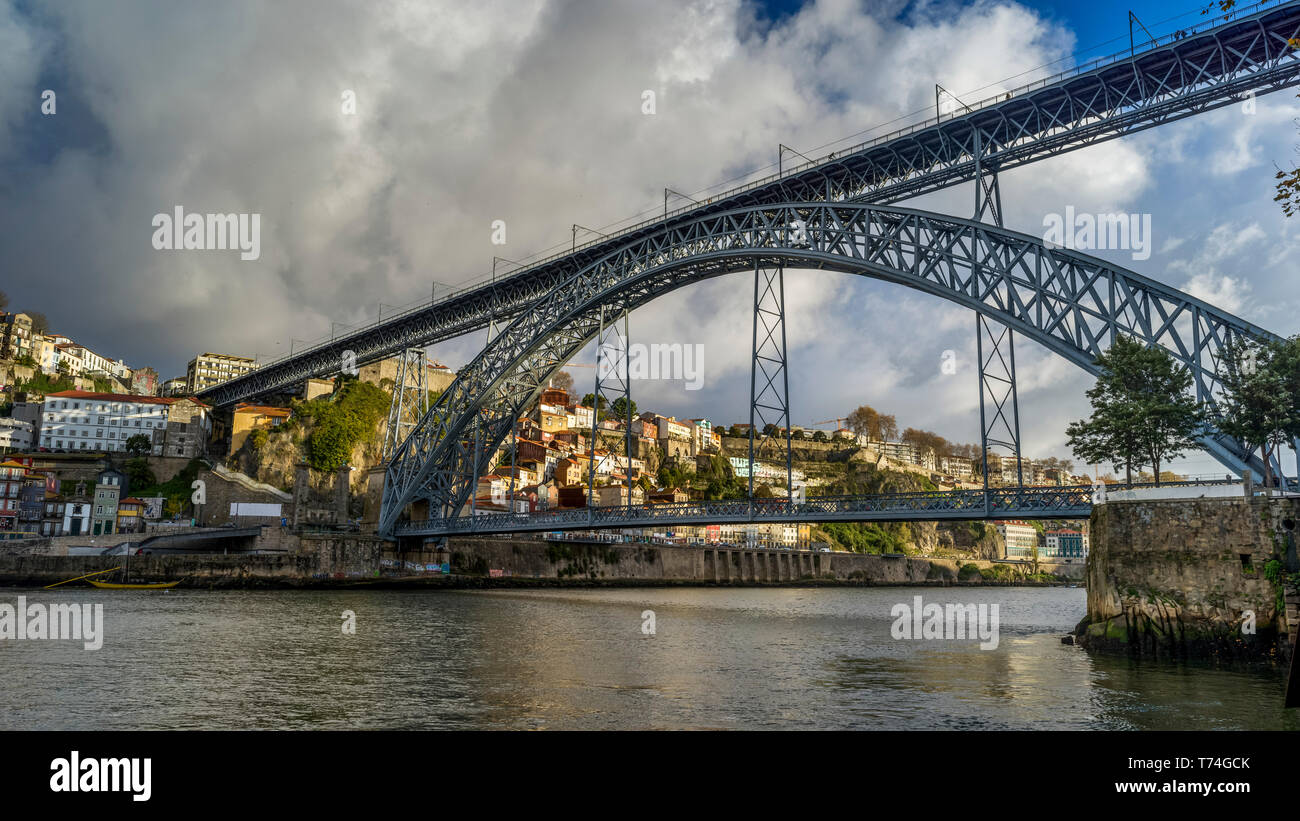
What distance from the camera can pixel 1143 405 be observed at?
21.9 m

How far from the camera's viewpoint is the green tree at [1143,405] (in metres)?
21.8

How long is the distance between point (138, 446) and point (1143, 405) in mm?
68327

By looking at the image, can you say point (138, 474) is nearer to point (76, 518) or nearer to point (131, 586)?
point (76, 518)

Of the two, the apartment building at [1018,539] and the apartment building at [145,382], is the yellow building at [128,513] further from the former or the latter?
the apartment building at [1018,539]

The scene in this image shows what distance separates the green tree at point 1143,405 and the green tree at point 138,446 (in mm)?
65310

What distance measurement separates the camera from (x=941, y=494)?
2575cm

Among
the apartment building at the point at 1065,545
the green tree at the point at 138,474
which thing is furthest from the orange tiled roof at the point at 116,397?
the apartment building at the point at 1065,545

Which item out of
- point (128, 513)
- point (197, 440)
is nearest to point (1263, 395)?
point (128, 513)

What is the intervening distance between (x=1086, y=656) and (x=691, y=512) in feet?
55.6

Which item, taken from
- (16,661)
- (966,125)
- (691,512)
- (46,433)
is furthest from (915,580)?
(16,661)

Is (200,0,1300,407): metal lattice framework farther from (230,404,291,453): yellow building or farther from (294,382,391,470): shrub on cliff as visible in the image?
(230,404,291,453): yellow building

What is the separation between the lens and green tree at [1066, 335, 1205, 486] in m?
21.8

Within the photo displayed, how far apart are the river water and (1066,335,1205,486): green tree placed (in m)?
5.85

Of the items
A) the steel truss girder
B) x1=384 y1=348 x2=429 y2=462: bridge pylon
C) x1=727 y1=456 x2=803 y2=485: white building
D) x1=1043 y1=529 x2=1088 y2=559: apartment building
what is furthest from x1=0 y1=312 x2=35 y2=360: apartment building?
x1=1043 y1=529 x2=1088 y2=559: apartment building
